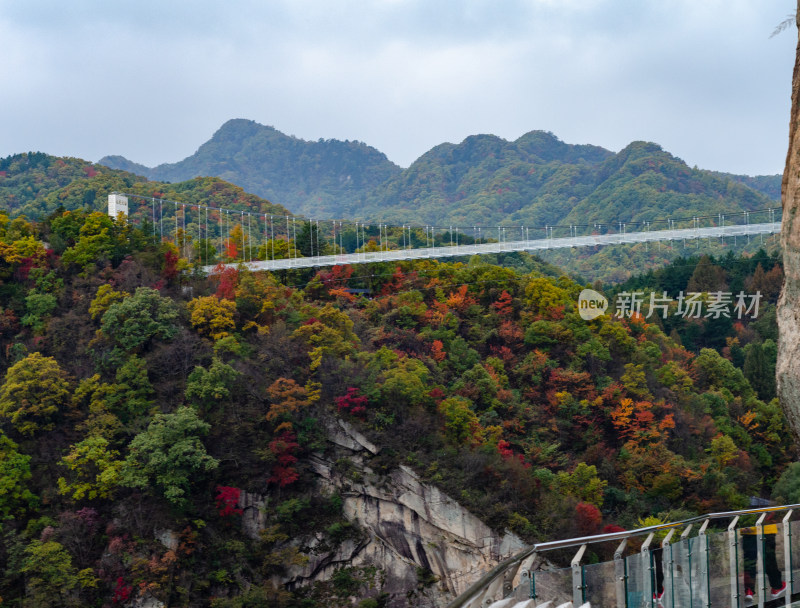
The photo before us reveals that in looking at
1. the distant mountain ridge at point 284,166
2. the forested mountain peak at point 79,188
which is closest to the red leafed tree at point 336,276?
the forested mountain peak at point 79,188

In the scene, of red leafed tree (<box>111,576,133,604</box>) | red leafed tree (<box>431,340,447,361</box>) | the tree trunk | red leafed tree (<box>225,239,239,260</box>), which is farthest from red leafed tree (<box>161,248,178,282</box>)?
the tree trunk

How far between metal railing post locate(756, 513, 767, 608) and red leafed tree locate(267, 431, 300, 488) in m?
14.6

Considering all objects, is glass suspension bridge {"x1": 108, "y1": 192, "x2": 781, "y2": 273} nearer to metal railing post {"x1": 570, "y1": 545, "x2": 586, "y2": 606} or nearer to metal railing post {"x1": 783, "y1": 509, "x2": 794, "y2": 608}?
metal railing post {"x1": 783, "y1": 509, "x2": 794, "y2": 608}

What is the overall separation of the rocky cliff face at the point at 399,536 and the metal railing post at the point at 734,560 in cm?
1359

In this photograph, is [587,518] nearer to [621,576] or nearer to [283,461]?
[283,461]

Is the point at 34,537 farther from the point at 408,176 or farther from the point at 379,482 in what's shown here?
the point at 408,176

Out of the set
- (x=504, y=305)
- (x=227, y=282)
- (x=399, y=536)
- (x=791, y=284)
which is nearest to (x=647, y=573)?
(x=791, y=284)

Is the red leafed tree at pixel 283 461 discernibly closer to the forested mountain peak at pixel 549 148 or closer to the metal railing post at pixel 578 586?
the metal railing post at pixel 578 586

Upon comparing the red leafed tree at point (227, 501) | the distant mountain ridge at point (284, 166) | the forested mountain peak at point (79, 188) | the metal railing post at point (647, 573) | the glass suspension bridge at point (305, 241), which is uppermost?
the distant mountain ridge at point (284, 166)

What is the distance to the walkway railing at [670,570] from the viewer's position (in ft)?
11.9

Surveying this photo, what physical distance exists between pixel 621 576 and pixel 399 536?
1538cm

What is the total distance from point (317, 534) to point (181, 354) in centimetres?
530

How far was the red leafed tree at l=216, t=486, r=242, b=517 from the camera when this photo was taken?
1789 cm

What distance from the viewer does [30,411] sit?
18.6 meters
